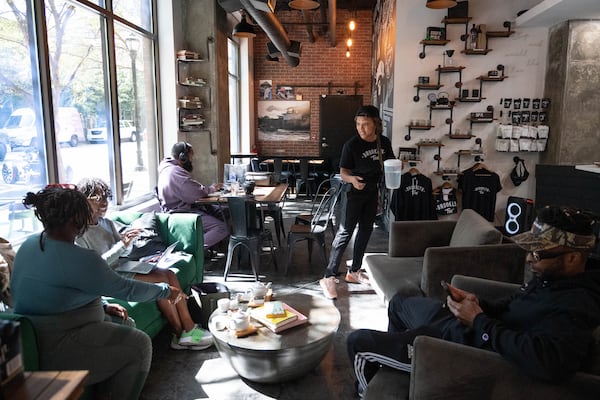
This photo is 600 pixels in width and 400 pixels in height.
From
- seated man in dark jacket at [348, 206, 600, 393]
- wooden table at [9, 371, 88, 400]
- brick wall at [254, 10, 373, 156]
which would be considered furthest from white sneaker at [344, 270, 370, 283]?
brick wall at [254, 10, 373, 156]

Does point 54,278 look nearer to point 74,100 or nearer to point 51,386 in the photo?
point 51,386

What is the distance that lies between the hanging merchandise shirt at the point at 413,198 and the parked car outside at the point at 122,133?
3.27m

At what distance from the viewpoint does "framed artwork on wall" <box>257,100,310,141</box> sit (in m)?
11.0

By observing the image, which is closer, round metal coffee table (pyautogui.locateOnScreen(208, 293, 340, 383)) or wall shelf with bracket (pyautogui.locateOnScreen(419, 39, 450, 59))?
round metal coffee table (pyautogui.locateOnScreen(208, 293, 340, 383))

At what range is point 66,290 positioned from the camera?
2027 mm

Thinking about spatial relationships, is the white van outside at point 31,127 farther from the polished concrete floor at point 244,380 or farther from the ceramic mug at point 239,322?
the ceramic mug at point 239,322

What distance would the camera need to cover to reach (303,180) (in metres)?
9.49

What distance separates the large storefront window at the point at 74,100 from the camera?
3.36m

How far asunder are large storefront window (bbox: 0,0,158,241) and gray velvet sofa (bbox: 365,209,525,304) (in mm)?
2697

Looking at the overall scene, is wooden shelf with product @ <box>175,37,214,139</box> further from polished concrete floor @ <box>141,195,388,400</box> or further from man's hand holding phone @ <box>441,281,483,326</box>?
man's hand holding phone @ <box>441,281,483,326</box>

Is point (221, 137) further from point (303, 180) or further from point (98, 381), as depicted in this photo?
point (98, 381)

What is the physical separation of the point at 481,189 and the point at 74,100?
15.5 feet

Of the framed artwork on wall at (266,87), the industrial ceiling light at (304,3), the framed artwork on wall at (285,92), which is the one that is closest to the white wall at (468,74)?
the industrial ceiling light at (304,3)

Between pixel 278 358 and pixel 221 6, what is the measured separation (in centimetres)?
533
